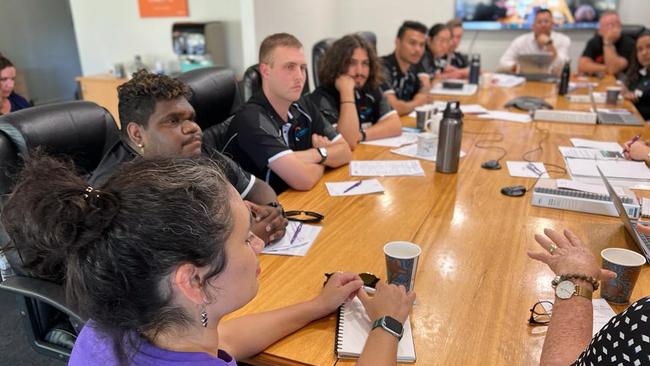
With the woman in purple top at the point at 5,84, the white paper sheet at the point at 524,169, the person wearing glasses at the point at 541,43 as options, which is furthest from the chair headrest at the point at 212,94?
the person wearing glasses at the point at 541,43

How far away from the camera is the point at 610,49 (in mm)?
4707

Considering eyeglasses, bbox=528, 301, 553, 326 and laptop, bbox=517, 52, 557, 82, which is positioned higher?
laptop, bbox=517, 52, 557, 82

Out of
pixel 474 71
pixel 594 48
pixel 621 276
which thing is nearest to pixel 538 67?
pixel 474 71

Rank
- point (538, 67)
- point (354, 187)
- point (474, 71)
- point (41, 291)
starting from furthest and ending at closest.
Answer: point (538, 67)
point (474, 71)
point (354, 187)
point (41, 291)

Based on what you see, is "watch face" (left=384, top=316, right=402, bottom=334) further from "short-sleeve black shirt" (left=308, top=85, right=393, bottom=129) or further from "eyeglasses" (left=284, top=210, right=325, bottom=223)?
"short-sleeve black shirt" (left=308, top=85, right=393, bottom=129)

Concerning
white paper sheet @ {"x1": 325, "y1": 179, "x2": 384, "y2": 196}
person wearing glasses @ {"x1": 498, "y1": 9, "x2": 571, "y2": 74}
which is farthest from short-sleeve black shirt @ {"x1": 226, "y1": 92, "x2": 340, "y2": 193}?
person wearing glasses @ {"x1": 498, "y1": 9, "x2": 571, "y2": 74}

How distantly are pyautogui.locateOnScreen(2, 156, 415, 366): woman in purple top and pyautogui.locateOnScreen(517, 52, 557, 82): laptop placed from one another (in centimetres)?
410

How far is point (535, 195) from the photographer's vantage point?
1682 millimetres

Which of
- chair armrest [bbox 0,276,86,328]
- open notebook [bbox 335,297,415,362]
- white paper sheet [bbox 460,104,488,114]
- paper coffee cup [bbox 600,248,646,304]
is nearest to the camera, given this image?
open notebook [bbox 335,297,415,362]

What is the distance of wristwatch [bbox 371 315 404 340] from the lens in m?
0.99

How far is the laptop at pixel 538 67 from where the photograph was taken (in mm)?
4277

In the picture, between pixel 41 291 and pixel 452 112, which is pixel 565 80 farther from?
pixel 41 291

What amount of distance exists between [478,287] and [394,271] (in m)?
0.23

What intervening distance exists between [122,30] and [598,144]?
421 centimetres
